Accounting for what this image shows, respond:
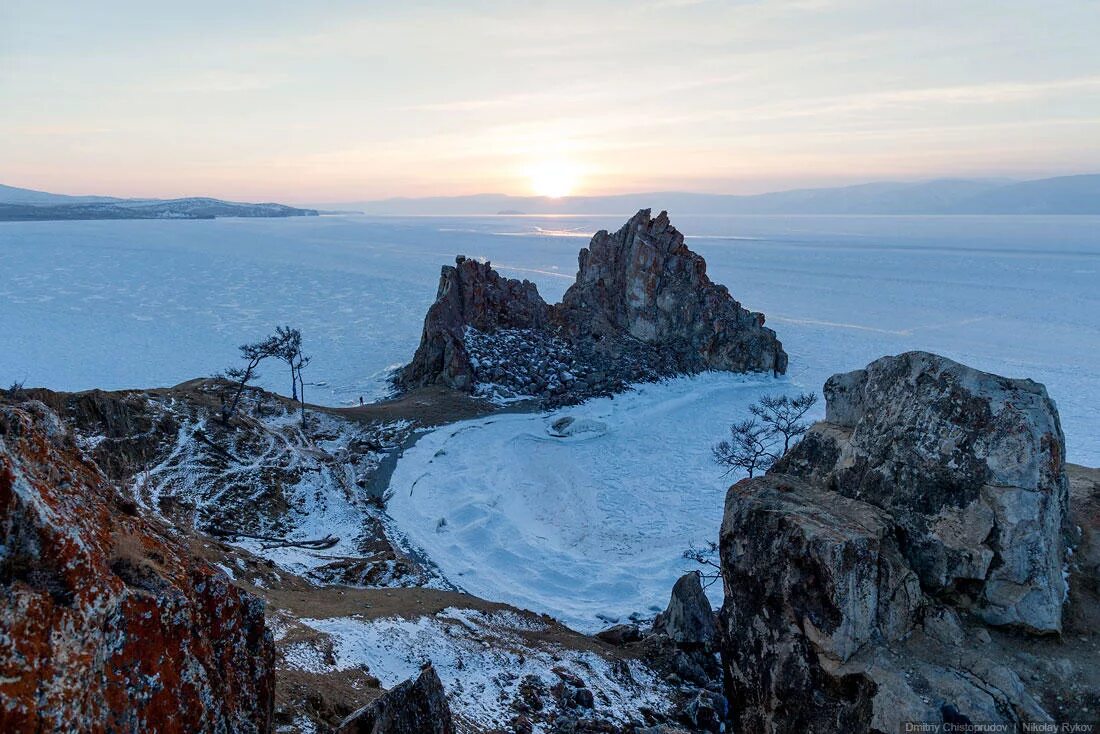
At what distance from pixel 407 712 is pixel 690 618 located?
34.0 feet

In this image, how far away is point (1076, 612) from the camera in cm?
1032

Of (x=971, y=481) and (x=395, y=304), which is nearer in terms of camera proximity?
(x=971, y=481)

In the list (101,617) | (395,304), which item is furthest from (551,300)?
(101,617)

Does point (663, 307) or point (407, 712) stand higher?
point (663, 307)

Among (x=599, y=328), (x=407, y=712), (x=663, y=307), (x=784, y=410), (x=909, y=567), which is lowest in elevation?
(x=784, y=410)

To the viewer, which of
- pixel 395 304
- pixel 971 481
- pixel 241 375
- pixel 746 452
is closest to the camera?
pixel 971 481

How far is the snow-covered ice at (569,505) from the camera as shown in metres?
23.5

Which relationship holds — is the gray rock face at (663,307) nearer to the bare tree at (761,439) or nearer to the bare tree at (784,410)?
the bare tree at (761,439)

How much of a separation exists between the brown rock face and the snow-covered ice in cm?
1524

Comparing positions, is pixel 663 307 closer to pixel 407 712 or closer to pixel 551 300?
pixel 551 300

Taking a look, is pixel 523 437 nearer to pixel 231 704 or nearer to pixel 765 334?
pixel 765 334

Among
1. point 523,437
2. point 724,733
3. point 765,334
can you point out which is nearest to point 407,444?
point 523,437

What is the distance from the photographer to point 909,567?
1039cm

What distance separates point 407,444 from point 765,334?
33609mm
